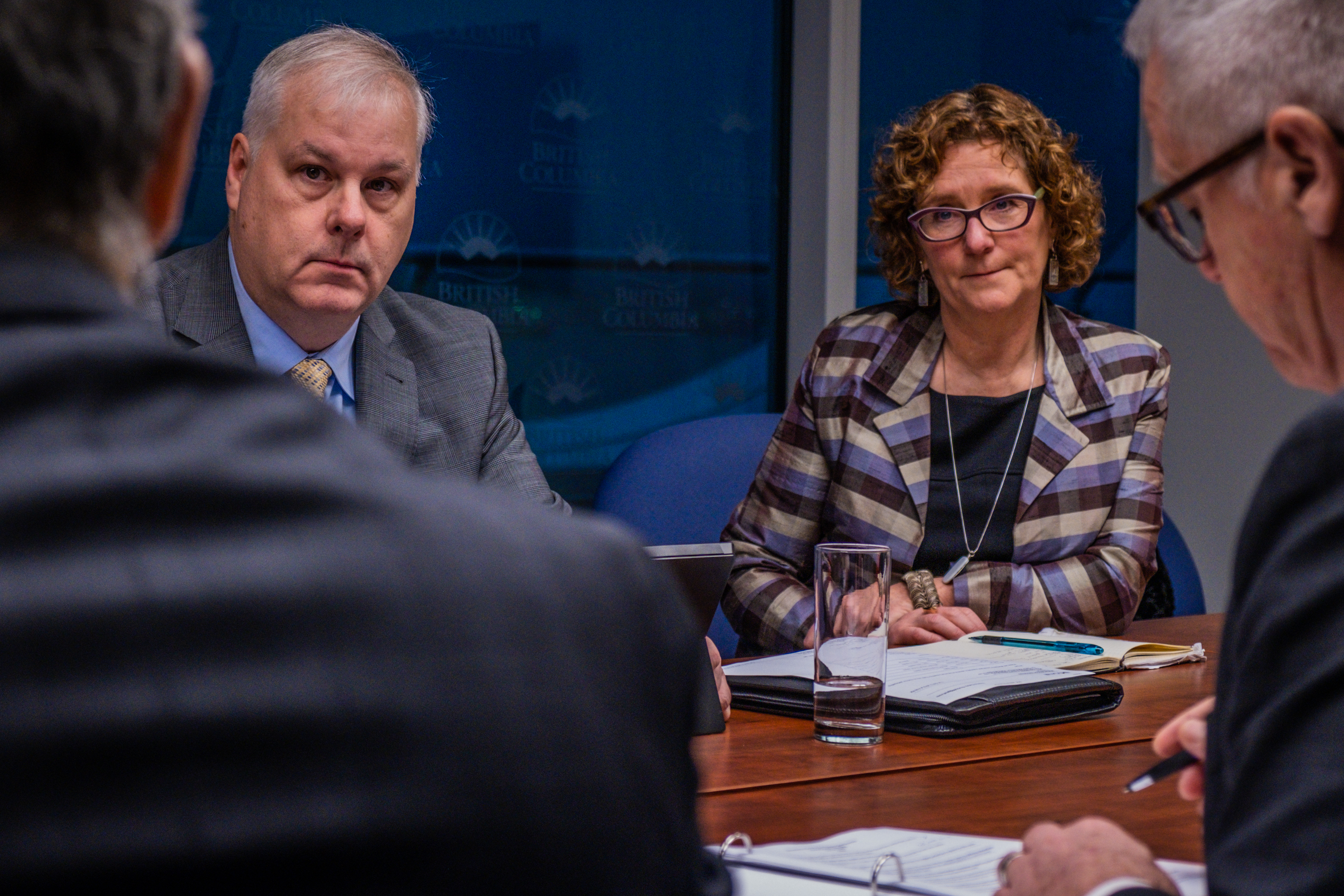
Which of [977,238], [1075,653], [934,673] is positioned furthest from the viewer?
[977,238]

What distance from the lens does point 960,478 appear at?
2615 millimetres

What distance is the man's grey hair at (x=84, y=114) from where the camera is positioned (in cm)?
51

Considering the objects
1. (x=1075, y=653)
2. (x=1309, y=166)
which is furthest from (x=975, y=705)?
(x=1309, y=166)

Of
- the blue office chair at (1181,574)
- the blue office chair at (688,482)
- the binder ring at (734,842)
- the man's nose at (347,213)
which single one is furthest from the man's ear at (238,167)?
the blue office chair at (1181,574)

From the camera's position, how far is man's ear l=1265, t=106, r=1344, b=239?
0.93m

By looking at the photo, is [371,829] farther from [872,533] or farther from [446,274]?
[446,274]

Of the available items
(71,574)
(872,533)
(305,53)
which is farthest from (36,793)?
(872,533)

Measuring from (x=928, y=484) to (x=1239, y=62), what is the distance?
1665 millimetres

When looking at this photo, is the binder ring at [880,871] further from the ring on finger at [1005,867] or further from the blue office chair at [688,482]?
the blue office chair at [688,482]

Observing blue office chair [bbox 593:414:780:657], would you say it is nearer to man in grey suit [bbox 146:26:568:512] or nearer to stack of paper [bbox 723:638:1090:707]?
man in grey suit [bbox 146:26:568:512]

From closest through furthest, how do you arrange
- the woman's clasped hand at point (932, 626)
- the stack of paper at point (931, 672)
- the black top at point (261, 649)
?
1. the black top at point (261, 649)
2. the stack of paper at point (931, 672)
3. the woman's clasped hand at point (932, 626)

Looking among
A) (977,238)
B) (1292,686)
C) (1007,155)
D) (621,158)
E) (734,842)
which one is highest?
(621,158)

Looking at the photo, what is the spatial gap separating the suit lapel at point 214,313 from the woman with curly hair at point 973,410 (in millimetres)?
966

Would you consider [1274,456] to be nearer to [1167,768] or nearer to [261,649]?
[1167,768]
